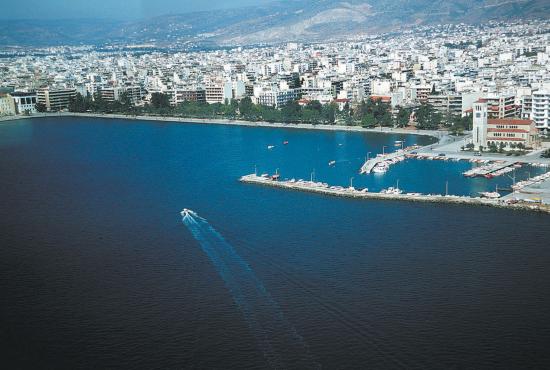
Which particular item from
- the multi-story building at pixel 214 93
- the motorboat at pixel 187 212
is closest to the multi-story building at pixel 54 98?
the multi-story building at pixel 214 93

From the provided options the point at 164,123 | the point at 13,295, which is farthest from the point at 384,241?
the point at 164,123

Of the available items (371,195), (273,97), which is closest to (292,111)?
(273,97)

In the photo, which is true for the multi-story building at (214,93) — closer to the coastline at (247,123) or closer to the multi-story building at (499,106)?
the coastline at (247,123)

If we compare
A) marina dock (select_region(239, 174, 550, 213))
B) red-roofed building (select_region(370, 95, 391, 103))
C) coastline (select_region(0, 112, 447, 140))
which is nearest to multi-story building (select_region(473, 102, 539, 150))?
coastline (select_region(0, 112, 447, 140))

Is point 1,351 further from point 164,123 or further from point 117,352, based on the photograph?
point 164,123

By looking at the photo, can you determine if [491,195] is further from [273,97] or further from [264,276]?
[273,97]

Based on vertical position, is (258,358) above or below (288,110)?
below
